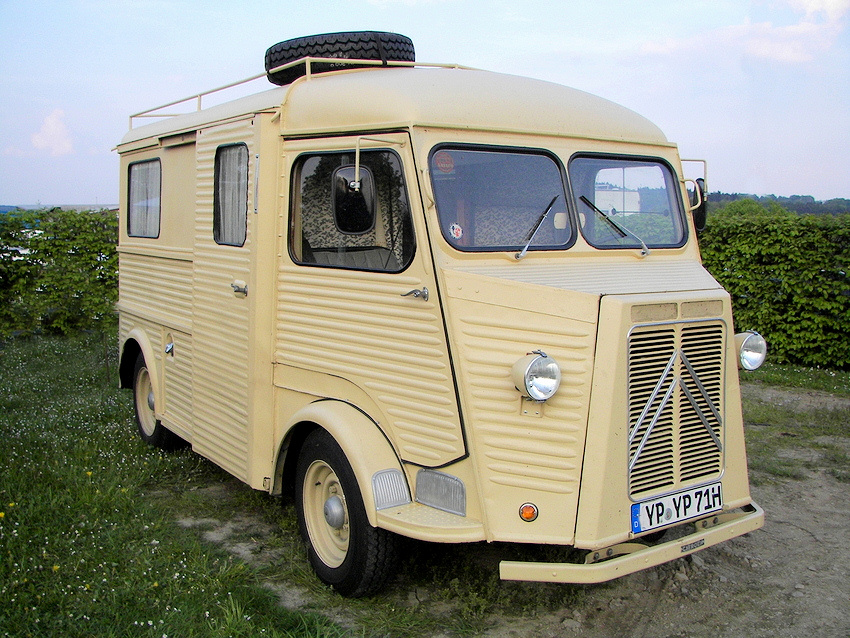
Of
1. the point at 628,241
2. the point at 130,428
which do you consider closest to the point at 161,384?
the point at 130,428

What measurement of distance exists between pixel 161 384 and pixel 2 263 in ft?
20.0

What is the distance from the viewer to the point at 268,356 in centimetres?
466

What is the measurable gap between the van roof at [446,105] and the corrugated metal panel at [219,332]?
48 centimetres

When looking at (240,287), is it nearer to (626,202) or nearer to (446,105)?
(446,105)

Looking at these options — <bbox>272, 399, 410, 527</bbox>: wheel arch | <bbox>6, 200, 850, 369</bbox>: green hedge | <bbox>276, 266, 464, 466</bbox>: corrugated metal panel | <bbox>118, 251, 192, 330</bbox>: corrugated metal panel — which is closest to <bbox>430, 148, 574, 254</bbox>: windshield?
<bbox>276, 266, 464, 466</bbox>: corrugated metal panel

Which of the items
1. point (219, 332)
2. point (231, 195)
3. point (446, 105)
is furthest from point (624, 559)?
point (231, 195)

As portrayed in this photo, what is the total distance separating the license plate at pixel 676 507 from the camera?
142 inches

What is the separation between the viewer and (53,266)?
1100cm

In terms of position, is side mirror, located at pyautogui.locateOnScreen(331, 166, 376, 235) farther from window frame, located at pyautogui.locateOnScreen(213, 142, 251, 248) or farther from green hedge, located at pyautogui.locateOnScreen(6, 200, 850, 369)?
green hedge, located at pyautogui.locateOnScreen(6, 200, 850, 369)

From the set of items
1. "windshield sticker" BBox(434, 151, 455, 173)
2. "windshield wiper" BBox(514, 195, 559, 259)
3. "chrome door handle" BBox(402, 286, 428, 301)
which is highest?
"windshield sticker" BBox(434, 151, 455, 173)

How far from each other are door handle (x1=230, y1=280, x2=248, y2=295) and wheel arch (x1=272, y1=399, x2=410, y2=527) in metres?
0.87

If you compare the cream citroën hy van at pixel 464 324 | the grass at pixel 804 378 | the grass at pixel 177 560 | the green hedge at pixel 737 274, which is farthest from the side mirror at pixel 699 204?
the green hedge at pixel 737 274

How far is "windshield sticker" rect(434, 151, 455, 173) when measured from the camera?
12.9ft

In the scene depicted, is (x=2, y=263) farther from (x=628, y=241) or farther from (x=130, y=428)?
(x=628, y=241)
